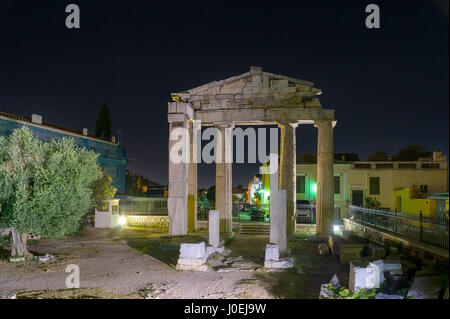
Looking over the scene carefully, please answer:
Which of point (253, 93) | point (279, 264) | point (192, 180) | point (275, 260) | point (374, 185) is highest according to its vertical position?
point (253, 93)

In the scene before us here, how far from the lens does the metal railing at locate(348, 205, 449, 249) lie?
32.1 feet

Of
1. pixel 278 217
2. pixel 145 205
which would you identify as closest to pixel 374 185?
pixel 145 205

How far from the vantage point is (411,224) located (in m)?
12.5

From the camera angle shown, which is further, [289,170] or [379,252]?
[289,170]

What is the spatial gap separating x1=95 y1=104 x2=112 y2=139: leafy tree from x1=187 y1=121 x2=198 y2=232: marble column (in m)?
25.4

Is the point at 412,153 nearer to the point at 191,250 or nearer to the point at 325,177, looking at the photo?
the point at 325,177

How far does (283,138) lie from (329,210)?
446 centimetres

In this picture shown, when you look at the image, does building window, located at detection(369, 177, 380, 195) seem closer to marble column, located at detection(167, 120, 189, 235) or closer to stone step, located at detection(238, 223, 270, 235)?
stone step, located at detection(238, 223, 270, 235)

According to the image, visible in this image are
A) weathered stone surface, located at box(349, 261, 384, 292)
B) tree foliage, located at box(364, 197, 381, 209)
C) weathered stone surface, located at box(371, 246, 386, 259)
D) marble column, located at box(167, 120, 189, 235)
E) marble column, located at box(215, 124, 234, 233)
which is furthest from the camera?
tree foliage, located at box(364, 197, 381, 209)

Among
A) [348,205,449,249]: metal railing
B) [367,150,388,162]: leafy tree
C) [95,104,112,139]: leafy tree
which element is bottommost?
[348,205,449,249]: metal railing

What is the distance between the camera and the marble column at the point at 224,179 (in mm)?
20484

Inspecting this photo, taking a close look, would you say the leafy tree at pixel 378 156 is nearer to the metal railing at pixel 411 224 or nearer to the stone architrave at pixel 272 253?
the metal railing at pixel 411 224

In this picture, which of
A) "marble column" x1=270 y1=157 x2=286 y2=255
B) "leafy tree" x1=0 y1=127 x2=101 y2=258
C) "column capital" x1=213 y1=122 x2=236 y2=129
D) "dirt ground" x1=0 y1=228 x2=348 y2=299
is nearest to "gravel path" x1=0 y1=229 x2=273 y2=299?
"dirt ground" x1=0 y1=228 x2=348 y2=299

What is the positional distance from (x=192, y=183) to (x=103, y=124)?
26944 millimetres
